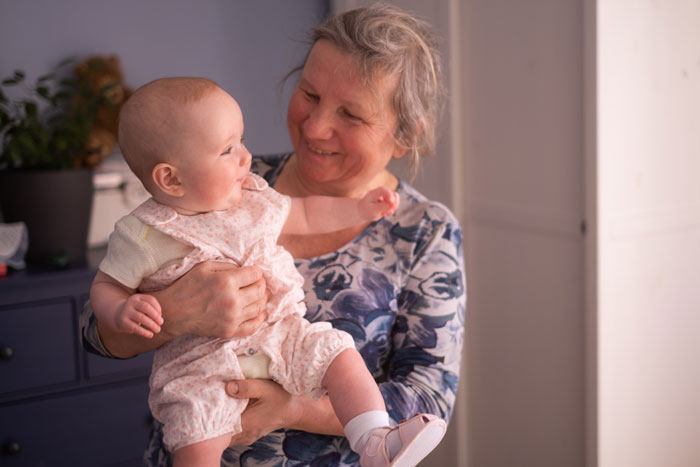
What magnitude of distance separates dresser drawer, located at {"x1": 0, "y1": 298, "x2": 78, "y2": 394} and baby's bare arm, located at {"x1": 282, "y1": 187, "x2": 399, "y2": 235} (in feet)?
A: 4.24

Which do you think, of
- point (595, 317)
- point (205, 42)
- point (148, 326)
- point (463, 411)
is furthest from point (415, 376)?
point (205, 42)

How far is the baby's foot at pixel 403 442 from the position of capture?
3.29 ft

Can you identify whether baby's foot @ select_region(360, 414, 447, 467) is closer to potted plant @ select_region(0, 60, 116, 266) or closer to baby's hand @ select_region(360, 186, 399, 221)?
baby's hand @ select_region(360, 186, 399, 221)

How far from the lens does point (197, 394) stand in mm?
1110

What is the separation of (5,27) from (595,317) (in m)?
→ 2.26

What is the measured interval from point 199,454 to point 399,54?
2.62ft

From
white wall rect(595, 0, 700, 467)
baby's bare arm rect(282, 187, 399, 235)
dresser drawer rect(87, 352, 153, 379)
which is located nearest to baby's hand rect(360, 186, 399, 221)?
baby's bare arm rect(282, 187, 399, 235)

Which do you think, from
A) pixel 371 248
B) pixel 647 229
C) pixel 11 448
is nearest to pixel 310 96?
pixel 371 248

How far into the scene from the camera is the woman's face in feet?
4.36

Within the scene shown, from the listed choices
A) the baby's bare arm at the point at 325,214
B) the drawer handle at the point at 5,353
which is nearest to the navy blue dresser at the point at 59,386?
the drawer handle at the point at 5,353

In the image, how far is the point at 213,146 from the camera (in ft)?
3.67

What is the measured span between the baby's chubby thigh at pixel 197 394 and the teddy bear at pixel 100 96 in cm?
169

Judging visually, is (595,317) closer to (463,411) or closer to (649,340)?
(649,340)

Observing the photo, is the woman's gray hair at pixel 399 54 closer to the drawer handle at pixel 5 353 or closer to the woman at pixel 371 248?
the woman at pixel 371 248
